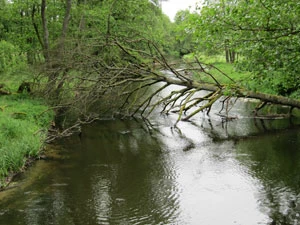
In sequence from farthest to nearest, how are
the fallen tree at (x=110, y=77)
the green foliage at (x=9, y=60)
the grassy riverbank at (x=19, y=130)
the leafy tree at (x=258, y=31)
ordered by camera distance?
the green foliage at (x=9, y=60), the fallen tree at (x=110, y=77), the grassy riverbank at (x=19, y=130), the leafy tree at (x=258, y=31)

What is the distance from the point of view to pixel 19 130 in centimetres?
1313

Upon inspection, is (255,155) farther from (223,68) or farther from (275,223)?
(223,68)

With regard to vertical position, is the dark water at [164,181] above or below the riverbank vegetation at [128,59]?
below

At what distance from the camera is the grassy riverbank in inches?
434

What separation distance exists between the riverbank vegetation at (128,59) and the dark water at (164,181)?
4.68 feet

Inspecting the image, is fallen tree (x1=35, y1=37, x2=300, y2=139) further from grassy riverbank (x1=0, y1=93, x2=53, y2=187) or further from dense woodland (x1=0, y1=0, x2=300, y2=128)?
grassy riverbank (x1=0, y1=93, x2=53, y2=187)

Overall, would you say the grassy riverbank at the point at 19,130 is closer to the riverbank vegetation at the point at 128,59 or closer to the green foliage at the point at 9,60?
the riverbank vegetation at the point at 128,59

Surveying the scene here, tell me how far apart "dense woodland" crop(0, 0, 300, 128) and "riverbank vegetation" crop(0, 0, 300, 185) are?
0.03 metres

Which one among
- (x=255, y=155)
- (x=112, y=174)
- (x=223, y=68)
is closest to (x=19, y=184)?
(x=112, y=174)

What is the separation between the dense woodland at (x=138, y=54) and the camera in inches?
374

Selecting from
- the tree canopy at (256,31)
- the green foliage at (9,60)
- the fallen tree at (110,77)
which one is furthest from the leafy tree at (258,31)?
the green foliage at (9,60)

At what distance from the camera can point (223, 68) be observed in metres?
39.4

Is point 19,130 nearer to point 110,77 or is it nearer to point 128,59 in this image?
point 110,77

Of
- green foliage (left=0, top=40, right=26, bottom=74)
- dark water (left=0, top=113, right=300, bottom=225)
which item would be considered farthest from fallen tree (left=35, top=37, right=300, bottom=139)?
green foliage (left=0, top=40, right=26, bottom=74)
